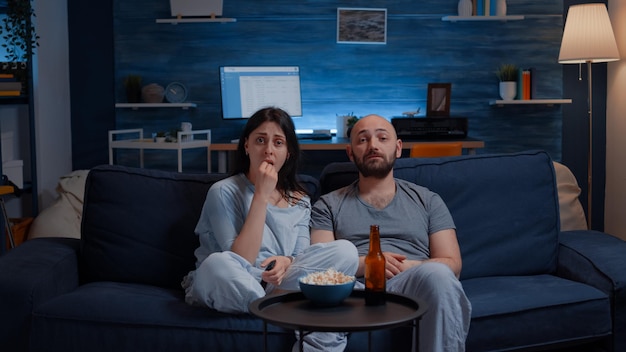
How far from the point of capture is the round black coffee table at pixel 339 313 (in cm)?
183

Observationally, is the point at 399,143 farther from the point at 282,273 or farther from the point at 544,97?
the point at 544,97

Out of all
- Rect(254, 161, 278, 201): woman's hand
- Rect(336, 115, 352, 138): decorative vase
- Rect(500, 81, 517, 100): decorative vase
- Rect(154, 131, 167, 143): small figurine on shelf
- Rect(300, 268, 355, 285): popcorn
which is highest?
Rect(500, 81, 517, 100): decorative vase

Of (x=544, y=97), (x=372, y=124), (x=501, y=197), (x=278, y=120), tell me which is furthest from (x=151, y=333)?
(x=544, y=97)

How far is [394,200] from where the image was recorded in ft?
9.32

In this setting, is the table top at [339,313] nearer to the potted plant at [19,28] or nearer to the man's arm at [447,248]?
the man's arm at [447,248]

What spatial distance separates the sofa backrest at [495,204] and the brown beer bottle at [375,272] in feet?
3.21

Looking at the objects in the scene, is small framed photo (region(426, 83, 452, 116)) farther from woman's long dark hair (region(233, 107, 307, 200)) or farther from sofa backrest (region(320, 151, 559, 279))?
woman's long dark hair (region(233, 107, 307, 200))

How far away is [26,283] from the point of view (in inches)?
97.1

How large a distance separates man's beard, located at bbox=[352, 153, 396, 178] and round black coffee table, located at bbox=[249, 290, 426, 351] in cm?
75

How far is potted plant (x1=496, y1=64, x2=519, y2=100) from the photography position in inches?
213

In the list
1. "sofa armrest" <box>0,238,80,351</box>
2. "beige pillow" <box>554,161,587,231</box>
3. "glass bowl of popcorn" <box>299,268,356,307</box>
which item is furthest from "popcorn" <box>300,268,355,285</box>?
"beige pillow" <box>554,161,587,231</box>

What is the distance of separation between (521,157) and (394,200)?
656mm

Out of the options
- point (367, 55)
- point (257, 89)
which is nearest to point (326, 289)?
point (257, 89)

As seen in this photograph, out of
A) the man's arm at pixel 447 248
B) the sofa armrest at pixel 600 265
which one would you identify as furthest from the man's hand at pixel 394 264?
the sofa armrest at pixel 600 265
